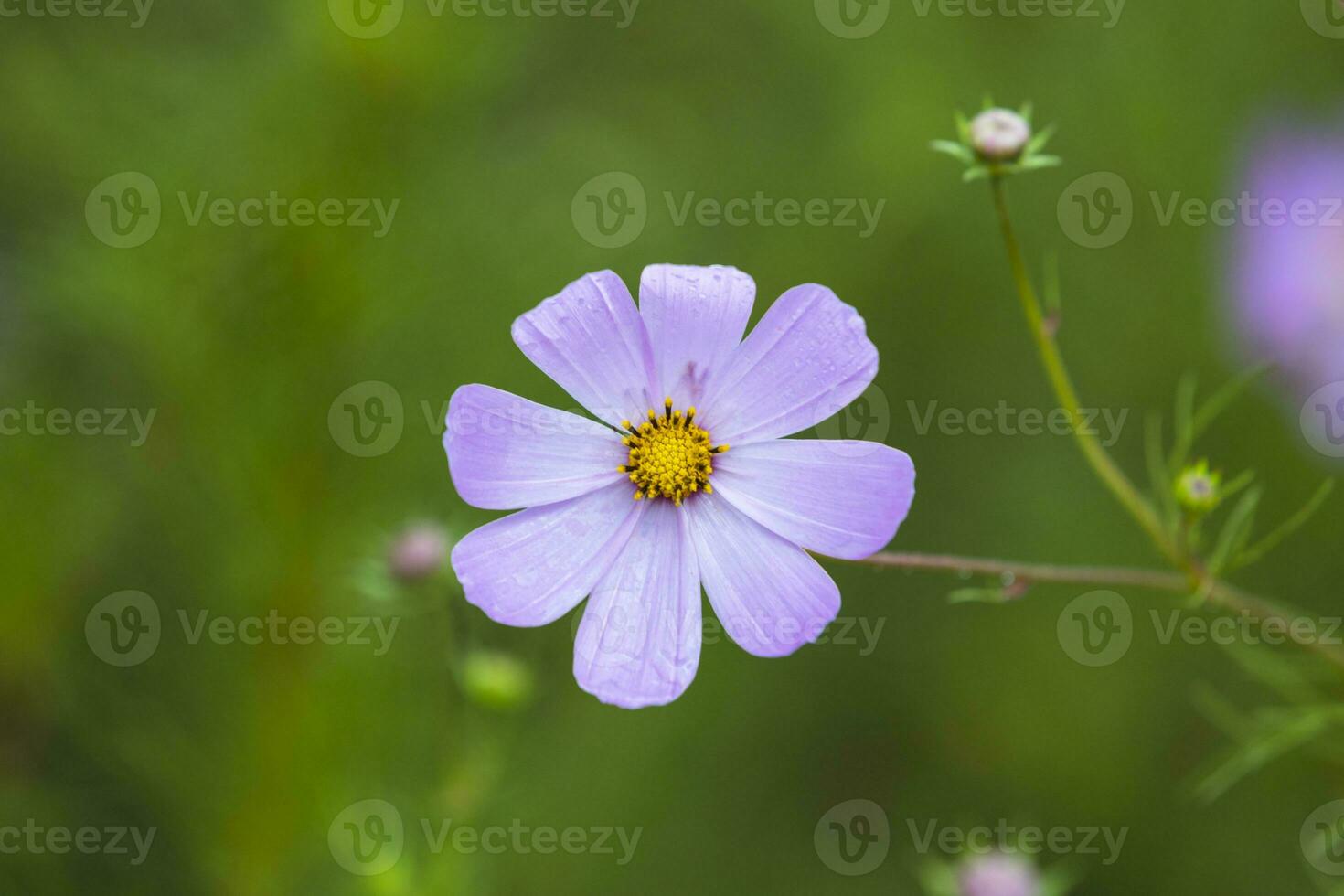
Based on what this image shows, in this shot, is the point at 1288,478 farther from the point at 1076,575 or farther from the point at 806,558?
the point at 806,558


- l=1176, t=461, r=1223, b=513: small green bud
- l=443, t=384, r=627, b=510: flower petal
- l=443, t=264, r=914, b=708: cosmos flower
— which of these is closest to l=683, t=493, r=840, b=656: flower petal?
l=443, t=264, r=914, b=708: cosmos flower

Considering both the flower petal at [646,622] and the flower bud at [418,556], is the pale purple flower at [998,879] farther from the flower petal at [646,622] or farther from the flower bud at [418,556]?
the flower bud at [418,556]

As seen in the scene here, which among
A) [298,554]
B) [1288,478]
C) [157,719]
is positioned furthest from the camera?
[1288,478]

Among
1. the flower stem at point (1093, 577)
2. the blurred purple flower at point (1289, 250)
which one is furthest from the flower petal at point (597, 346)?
the blurred purple flower at point (1289, 250)

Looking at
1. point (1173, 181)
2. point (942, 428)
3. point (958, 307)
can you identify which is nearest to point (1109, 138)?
point (1173, 181)

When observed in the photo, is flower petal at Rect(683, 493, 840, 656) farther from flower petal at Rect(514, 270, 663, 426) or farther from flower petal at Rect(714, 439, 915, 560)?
flower petal at Rect(514, 270, 663, 426)
